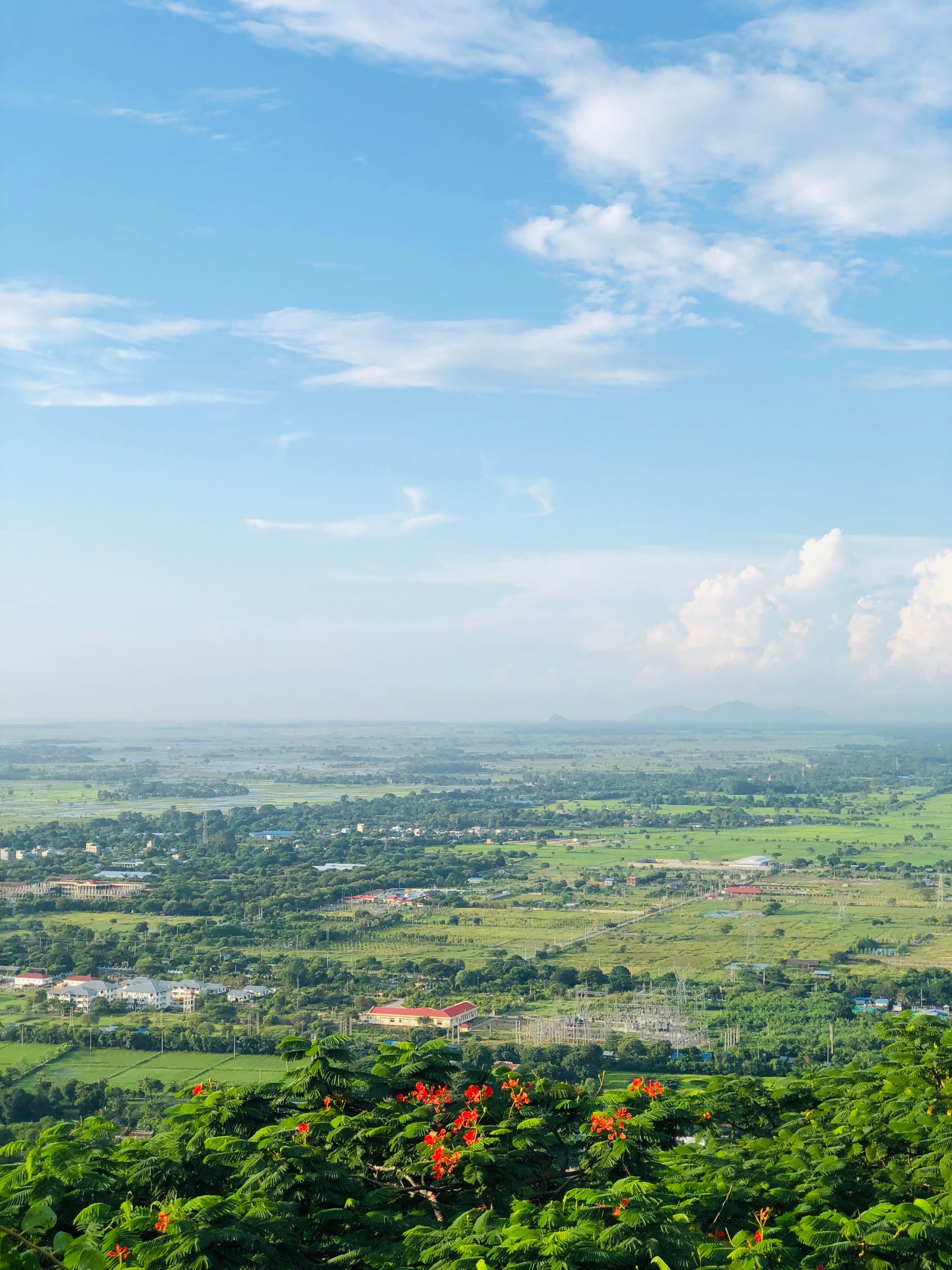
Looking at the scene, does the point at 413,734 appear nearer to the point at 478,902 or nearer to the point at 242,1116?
the point at 478,902

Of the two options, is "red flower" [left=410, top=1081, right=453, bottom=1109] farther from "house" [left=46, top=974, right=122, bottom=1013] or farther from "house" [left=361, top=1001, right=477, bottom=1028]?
"house" [left=46, top=974, right=122, bottom=1013]

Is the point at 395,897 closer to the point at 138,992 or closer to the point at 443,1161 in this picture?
the point at 138,992

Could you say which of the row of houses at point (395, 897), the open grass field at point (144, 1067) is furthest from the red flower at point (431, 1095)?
the row of houses at point (395, 897)

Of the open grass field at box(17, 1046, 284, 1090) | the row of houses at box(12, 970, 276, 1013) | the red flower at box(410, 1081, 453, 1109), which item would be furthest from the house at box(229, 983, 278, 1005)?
the red flower at box(410, 1081, 453, 1109)

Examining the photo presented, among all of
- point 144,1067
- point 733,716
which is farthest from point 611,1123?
point 733,716

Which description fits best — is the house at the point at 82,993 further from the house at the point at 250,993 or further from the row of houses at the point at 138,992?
the house at the point at 250,993

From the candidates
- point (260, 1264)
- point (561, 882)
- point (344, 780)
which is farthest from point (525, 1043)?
point (344, 780)

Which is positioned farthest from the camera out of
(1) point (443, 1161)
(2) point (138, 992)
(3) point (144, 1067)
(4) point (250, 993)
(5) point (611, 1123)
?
(4) point (250, 993)
